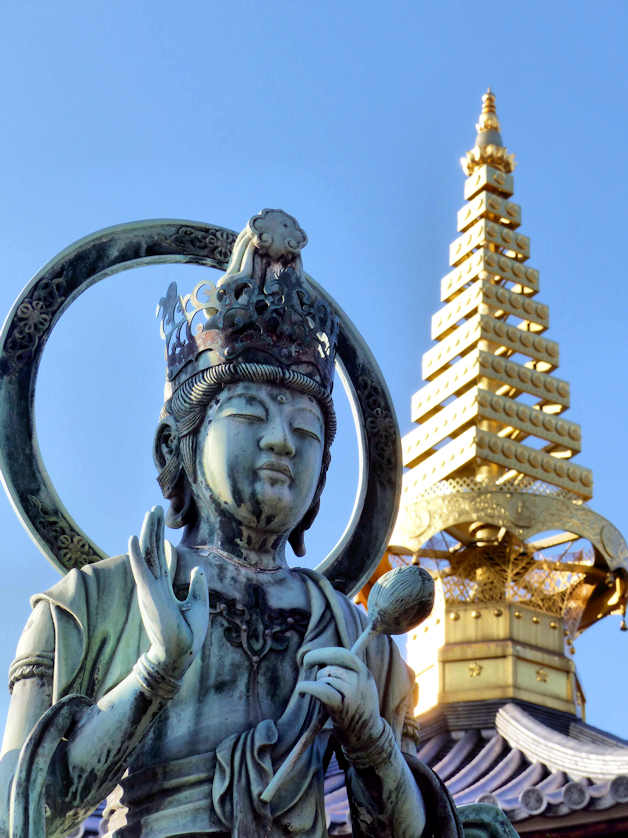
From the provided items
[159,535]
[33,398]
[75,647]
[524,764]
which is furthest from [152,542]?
[524,764]

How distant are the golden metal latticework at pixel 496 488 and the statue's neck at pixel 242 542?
15.3 m

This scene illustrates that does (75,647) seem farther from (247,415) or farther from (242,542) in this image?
(247,415)

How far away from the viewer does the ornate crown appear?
6.55 meters

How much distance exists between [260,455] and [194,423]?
29 cm

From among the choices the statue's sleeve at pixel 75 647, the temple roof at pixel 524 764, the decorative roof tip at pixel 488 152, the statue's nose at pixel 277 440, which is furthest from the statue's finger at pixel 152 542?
the decorative roof tip at pixel 488 152

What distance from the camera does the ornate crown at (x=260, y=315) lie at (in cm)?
655

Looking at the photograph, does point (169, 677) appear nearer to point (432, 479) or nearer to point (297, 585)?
point (297, 585)

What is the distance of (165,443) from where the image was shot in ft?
21.8

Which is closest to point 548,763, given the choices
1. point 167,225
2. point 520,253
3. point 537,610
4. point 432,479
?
point 537,610

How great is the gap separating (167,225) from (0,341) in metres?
0.76

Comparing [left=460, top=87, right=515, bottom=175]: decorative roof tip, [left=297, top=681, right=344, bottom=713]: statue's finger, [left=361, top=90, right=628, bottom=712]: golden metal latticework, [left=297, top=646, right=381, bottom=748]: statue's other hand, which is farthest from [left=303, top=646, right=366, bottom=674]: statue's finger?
[left=460, top=87, right=515, bottom=175]: decorative roof tip

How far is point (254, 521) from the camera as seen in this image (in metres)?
6.42

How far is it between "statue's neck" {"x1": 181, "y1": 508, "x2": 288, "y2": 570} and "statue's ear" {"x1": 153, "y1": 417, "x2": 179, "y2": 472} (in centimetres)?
24

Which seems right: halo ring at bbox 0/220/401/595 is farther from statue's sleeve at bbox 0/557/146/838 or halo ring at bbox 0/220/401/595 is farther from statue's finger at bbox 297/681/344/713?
statue's finger at bbox 297/681/344/713
